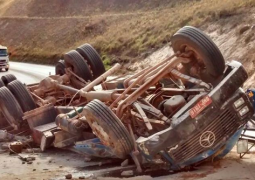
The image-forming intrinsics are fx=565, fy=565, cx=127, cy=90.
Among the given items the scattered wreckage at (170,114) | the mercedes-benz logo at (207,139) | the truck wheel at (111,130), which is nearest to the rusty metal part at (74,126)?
the scattered wreckage at (170,114)

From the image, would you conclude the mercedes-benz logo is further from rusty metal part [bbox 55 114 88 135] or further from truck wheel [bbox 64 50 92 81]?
truck wheel [bbox 64 50 92 81]

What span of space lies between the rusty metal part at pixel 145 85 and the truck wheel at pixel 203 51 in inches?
10.1

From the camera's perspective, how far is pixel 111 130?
7.19 meters

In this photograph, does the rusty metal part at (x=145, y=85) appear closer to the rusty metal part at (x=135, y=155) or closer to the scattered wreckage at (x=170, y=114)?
the scattered wreckage at (x=170, y=114)

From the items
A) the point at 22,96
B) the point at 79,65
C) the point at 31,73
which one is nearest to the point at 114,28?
the point at 31,73

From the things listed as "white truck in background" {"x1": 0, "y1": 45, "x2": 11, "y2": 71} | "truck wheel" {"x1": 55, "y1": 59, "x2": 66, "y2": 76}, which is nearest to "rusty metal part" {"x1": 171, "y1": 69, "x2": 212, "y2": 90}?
"truck wheel" {"x1": 55, "y1": 59, "x2": 66, "y2": 76}

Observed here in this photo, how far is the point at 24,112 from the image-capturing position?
34.3 ft

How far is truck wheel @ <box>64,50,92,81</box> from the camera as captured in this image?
11219 mm

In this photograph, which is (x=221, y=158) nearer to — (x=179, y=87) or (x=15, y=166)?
(x=179, y=87)

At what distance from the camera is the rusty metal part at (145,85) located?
7.75 m

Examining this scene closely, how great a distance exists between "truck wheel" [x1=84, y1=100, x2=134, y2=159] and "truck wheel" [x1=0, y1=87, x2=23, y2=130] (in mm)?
3193

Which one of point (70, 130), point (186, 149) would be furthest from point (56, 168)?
point (186, 149)

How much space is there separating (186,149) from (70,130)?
94.5 inches

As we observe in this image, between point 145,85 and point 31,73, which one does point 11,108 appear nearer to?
point 145,85
